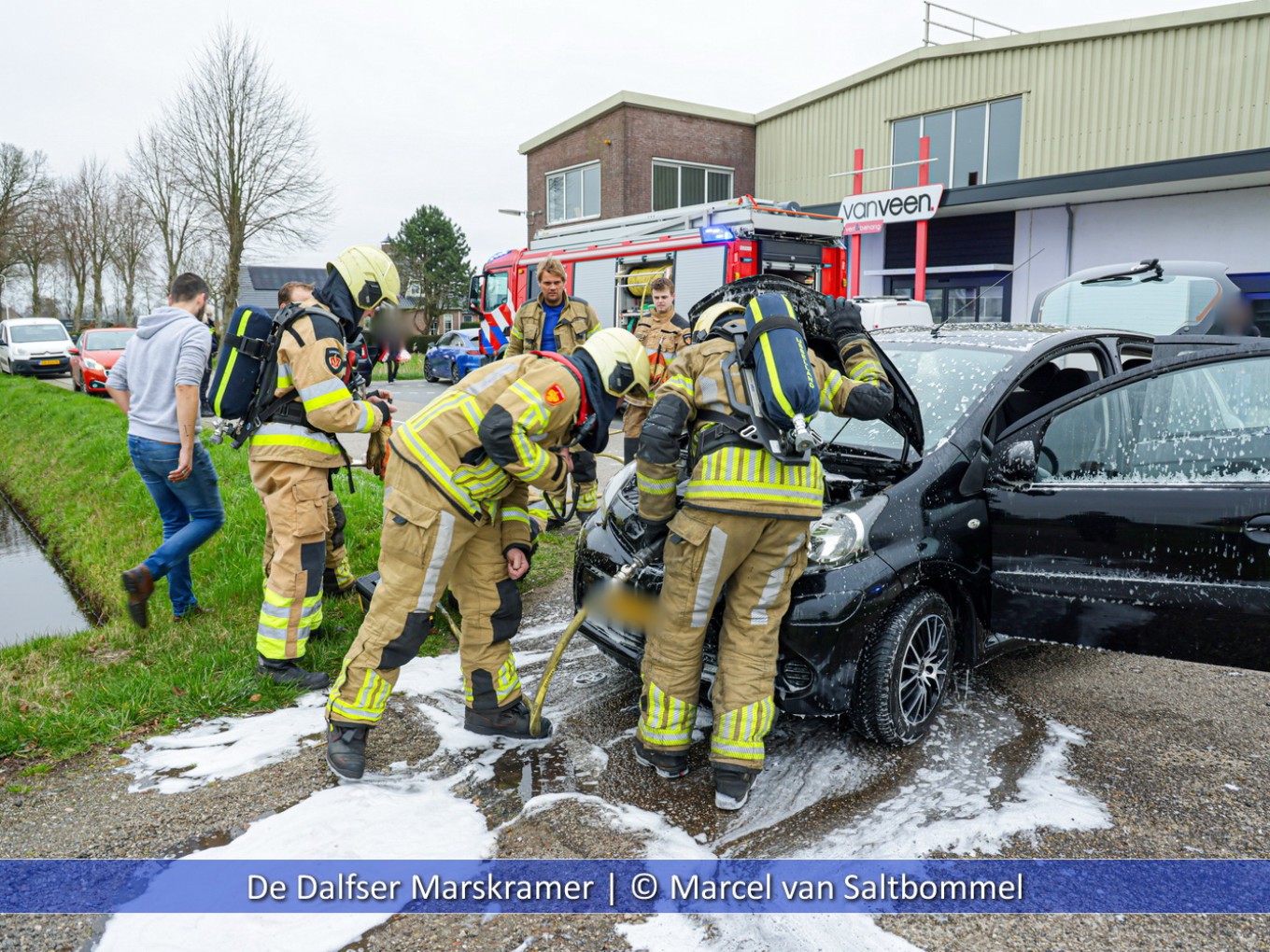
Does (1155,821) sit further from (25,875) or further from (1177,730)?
(25,875)

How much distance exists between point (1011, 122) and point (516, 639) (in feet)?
59.4

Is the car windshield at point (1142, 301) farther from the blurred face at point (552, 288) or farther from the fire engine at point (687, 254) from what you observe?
the blurred face at point (552, 288)

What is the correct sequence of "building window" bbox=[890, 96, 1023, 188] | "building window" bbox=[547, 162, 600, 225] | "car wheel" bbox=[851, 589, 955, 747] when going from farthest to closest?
"building window" bbox=[547, 162, 600, 225] < "building window" bbox=[890, 96, 1023, 188] < "car wheel" bbox=[851, 589, 955, 747]

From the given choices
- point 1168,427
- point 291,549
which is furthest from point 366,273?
point 1168,427

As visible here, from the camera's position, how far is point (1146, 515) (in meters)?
3.24

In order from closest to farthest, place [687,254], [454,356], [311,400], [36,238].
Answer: [311,400], [687,254], [454,356], [36,238]

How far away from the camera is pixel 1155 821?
2.99 metres

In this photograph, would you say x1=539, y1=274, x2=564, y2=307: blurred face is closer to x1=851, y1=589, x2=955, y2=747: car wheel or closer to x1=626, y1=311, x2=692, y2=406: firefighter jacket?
x1=626, y1=311, x2=692, y2=406: firefighter jacket

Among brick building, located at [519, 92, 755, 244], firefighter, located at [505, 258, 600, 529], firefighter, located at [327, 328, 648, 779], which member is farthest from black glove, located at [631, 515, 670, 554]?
brick building, located at [519, 92, 755, 244]

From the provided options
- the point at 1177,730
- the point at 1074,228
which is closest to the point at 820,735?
the point at 1177,730

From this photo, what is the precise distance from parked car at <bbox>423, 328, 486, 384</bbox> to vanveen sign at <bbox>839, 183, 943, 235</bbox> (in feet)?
27.4

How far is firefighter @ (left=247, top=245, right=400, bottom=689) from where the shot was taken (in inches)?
148

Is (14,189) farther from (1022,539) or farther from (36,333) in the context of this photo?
(1022,539)

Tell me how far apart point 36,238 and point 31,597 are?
35.9 metres
